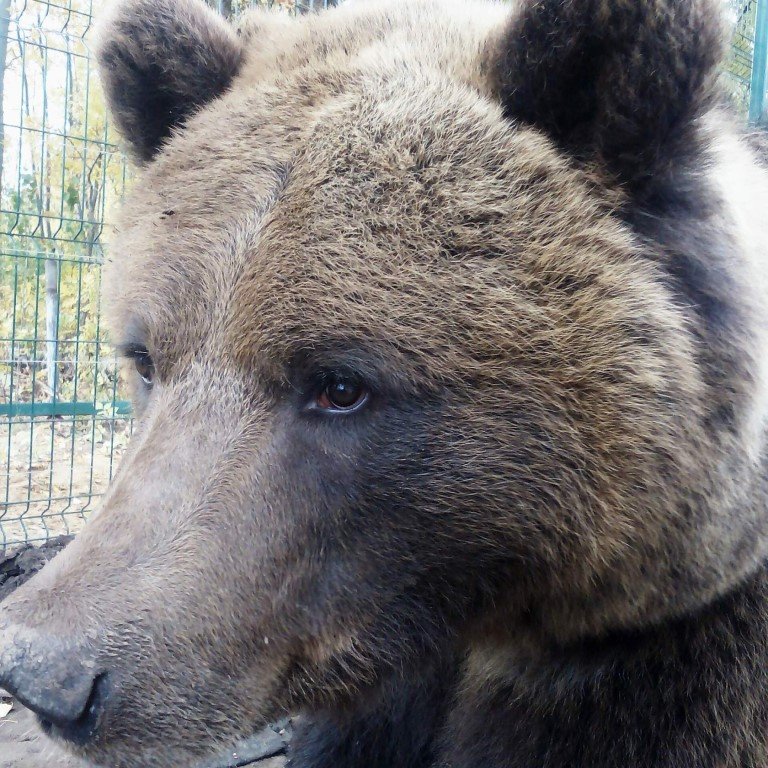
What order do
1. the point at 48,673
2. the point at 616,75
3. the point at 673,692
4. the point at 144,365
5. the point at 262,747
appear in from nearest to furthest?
the point at 48,673
the point at 616,75
the point at 673,692
the point at 144,365
the point at 262,747

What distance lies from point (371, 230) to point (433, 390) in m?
0.43

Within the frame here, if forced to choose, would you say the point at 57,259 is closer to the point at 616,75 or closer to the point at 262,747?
the point at 262,747

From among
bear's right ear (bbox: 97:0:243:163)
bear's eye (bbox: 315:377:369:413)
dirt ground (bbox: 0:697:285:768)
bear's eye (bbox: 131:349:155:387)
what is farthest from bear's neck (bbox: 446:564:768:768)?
bear's right ear (bbox: 97:0:243:163)

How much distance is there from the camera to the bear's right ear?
105 inches

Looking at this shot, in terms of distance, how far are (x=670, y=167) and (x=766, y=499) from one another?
3.12 feet

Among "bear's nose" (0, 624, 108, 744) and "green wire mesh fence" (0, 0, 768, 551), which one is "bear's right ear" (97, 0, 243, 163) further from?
"green wire mesh fence" (0, 0, 768, 551)

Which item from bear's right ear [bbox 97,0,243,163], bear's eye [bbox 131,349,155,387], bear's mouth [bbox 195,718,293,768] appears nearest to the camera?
bear's eye [bbox 131,349,155,387]

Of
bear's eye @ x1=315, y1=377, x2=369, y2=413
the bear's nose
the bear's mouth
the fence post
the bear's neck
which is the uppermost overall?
the fence post

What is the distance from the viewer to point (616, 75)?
1.94 metres

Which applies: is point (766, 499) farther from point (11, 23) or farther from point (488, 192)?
point (11, 23)

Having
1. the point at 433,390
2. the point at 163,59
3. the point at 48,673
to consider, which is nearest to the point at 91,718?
the point at 48,673

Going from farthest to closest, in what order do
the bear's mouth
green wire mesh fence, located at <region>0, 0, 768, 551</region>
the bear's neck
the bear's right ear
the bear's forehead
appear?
green wire mesh fence, located at <region>0, 0, 768, 551</region>
the bear's mouth
the bear's right ear
the bear's neck
the bear's forehead

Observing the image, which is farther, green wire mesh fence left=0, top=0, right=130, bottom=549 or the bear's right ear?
green wire mesh fence left=0, top=0, right=130, bottom=549

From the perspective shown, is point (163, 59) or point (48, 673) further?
point (163, 59)
